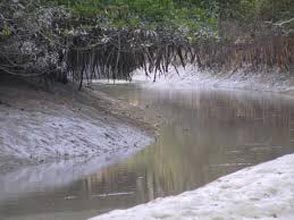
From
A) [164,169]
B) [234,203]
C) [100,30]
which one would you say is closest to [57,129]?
[100,30]

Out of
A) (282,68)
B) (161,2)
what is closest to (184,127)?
(161,2)

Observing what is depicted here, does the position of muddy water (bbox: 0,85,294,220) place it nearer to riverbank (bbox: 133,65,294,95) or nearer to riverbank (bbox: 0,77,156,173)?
riverbank (bbox: 0,77,156,173)

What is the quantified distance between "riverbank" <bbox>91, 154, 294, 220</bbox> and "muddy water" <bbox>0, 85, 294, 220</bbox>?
4.81ft

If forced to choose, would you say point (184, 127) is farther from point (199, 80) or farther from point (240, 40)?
point (199, 80)

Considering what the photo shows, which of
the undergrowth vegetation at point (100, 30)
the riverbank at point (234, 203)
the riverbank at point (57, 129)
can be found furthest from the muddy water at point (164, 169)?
the undergrowth vegetation at point (100, 30)

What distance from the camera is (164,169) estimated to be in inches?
557

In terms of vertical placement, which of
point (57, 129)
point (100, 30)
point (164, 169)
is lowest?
point (164, 169)

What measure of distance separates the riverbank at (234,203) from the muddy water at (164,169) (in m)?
1.47

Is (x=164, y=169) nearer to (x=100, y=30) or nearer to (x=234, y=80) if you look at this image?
(x=100, y=30)

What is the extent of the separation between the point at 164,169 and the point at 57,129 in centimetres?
355

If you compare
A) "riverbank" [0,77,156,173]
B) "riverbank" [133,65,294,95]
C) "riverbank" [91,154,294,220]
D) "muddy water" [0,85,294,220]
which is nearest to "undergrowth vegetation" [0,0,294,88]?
"riverbank" [0,77,156,173]

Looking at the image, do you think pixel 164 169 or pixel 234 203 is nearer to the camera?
pixel 234 203

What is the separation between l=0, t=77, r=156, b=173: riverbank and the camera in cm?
1502

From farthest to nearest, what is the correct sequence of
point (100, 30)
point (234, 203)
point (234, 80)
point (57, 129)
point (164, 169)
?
point (234, 80), point (100, 30), point (57, 129), point (164, 169), point (234, 203)
